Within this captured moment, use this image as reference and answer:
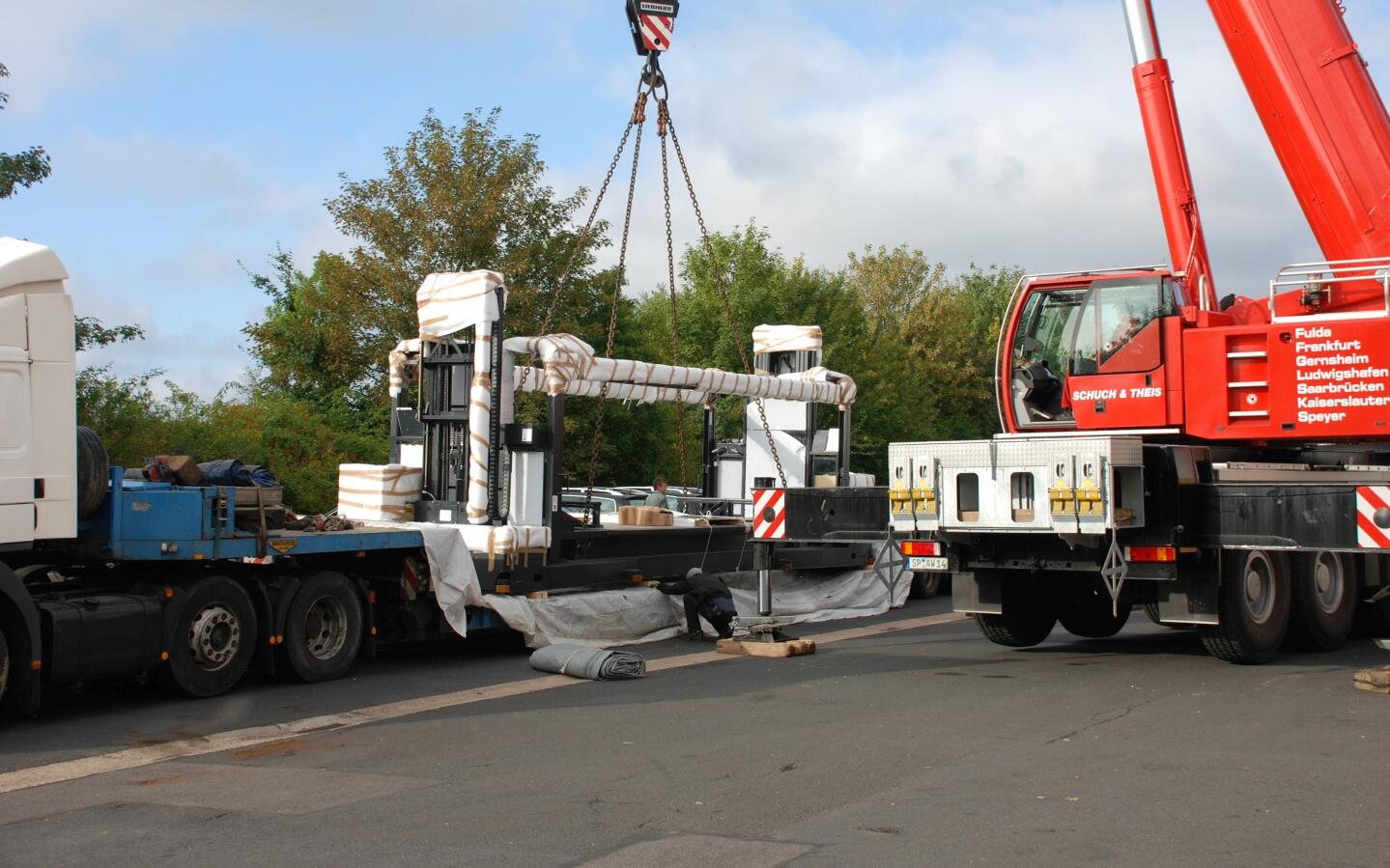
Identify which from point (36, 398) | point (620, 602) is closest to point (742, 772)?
point (36, 398)

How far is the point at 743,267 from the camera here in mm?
46031

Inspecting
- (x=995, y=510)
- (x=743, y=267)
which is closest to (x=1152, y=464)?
(x=995, y=510)

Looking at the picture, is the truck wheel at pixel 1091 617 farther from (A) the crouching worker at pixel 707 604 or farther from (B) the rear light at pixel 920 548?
(A) the crouching worker at pixel 707 604

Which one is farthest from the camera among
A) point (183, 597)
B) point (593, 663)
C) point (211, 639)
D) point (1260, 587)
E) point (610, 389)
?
point (610, 389)

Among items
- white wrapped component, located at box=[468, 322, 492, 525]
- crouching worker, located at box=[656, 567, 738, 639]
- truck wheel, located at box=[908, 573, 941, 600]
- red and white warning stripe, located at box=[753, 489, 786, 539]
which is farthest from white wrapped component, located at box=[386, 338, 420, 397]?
truck wheel, located at box=[908, 573, 941, 600]

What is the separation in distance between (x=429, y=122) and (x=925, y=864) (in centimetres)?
2342

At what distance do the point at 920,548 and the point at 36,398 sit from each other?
742 centimetres

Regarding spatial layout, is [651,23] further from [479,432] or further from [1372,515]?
[1372,515]

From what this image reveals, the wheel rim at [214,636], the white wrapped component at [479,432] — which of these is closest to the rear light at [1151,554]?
the white wrapped component at [479,432]

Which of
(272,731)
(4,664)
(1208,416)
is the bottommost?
(272,731)

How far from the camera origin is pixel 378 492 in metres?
14.3

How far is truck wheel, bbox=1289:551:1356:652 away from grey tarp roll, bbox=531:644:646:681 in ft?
20.6

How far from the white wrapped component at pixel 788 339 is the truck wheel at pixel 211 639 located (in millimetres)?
10967

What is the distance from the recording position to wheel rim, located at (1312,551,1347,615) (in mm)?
13336
